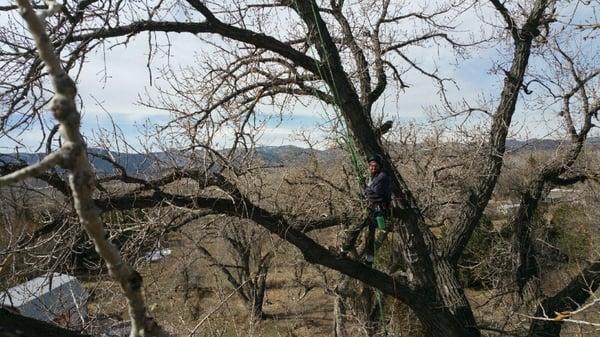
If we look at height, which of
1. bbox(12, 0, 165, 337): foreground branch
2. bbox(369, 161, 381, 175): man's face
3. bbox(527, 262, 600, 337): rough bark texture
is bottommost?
→ bbox(527, 262, 600, 337): rough bark texture

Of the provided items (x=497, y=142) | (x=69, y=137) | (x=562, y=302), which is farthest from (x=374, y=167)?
(x=69, y=137)

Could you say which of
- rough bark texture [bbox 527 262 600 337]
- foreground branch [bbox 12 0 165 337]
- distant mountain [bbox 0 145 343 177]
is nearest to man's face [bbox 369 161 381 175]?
distant mountain [bbox 0 145 343 177]

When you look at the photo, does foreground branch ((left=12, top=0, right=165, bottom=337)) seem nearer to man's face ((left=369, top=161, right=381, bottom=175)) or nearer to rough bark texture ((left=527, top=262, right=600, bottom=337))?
man's face ((left=369, top=161, right=381, bottom=175))

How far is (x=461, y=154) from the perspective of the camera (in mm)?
9039

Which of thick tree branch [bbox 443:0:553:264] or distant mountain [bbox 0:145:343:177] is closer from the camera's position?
distant mountain [bbox 0:145:343:177]

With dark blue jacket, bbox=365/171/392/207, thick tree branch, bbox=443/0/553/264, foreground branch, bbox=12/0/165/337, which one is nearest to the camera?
foreground branch, bbox=12/0/165/337

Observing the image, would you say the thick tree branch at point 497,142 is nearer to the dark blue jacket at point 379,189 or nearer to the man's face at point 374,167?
the dark blue jacket at point 379,189

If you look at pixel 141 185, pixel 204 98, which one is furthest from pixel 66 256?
pixel 204 98

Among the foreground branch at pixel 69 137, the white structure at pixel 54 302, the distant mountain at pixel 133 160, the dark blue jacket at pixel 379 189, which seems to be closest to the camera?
the foreground branch at pixel 69 137

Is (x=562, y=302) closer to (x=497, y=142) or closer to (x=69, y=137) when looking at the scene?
(x=497, y=142)

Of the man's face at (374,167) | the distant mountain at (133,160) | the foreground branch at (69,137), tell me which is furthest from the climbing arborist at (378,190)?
the foreground branch at (69,137)

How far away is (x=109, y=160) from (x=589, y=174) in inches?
269

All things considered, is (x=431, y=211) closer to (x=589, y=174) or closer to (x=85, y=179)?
(x=589, y=174)

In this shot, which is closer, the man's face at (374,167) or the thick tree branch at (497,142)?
the man's face at (374,167)
